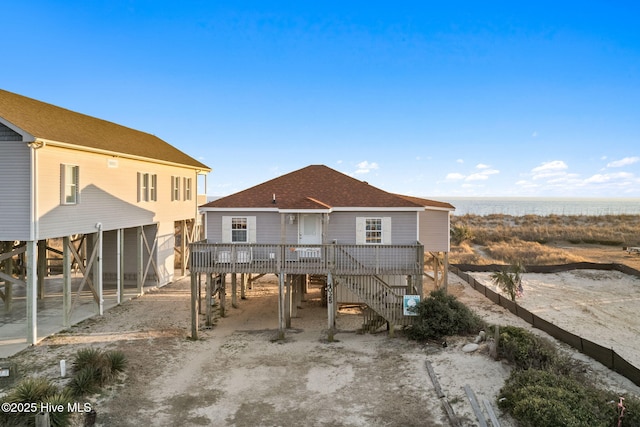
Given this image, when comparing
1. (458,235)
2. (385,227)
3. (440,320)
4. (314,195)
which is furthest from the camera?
(458,235)

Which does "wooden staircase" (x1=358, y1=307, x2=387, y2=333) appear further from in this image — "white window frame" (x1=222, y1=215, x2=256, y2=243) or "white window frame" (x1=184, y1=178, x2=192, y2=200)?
"white window frame" (x1=184, y1=178, x2=192, y2=200)

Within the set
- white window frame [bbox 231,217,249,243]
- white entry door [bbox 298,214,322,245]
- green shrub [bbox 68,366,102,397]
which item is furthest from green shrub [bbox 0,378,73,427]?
white entry door [bbox 298,214,322,245]

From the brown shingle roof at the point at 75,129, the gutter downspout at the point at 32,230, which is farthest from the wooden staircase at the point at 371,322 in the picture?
the brown shingle roof at the point at 75,129

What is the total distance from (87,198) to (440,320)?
16046 millimetres

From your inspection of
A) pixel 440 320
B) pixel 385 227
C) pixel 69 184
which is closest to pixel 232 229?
pixel 69 184

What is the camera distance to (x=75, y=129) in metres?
19.4

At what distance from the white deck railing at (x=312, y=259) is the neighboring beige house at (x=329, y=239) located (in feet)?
0.14

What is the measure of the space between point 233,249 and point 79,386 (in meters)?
7.49

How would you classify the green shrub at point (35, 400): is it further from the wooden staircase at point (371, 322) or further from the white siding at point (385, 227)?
the white siding at point (385, 227)

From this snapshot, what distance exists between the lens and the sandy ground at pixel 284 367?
11.0 m

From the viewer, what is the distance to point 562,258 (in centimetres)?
3728

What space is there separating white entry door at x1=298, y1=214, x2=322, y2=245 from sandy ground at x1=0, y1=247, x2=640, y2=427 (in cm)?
396

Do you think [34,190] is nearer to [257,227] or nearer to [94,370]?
[94,370]

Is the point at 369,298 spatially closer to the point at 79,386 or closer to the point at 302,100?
the point at 79,386
